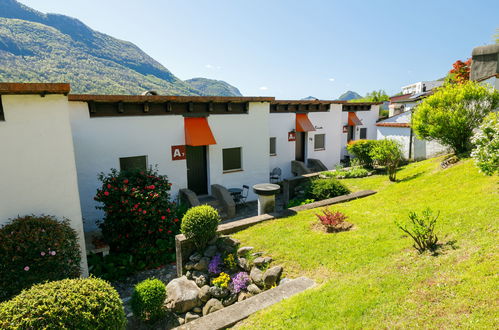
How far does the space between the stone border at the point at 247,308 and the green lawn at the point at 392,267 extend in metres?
0.22

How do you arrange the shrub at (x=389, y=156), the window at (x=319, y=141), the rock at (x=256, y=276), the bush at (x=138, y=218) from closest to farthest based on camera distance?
the rock at (x=256, y=276), the bush at (x=138, y=218), the shrub at (x=389, y=156), the window at (x=319, y=141)

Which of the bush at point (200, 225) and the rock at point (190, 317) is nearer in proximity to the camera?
the rock at point (190, 317)

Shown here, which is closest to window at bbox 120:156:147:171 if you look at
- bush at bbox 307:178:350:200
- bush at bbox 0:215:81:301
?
bush at bbox 0:215:81:301

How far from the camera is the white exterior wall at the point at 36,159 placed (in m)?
7.02

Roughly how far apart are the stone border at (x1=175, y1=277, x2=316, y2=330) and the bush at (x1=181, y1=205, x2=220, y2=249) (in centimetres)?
272

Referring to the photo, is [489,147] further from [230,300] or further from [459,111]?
[230,300]

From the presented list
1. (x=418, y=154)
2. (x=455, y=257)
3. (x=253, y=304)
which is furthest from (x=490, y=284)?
(x=418, y=154)

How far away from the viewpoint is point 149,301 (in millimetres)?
6359

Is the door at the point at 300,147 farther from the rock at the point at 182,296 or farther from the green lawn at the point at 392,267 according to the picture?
the rock at the point at 182,296

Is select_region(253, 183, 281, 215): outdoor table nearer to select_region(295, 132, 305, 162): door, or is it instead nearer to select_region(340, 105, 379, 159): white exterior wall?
select_region(295, 132, 305, 162): door

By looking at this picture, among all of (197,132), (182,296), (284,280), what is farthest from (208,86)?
(284,280)

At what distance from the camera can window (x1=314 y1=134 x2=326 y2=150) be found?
65.8ft

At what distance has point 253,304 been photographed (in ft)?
18.2

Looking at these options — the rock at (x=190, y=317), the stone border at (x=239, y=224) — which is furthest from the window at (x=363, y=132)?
the rock at (x=190, y=317)
